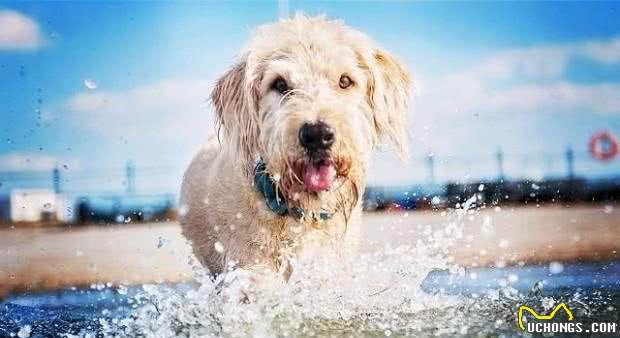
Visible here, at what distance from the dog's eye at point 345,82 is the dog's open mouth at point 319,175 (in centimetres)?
61

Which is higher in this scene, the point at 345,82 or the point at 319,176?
the point at 345,82

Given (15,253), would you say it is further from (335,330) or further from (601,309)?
(601,309)

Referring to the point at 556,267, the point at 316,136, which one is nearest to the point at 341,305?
the point at 316,136

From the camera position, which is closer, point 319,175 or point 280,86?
point 319,175

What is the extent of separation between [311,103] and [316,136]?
0.80 feet

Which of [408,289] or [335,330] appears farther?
[408,289]

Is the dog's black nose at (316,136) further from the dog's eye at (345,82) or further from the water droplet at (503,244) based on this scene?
the water droplet at (503,244)

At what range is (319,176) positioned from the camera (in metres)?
4.66

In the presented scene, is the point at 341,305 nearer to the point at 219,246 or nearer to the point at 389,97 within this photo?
the point at 219,246

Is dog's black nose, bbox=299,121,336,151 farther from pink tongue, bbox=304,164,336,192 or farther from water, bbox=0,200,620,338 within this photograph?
water, bbox=0,200,620,338

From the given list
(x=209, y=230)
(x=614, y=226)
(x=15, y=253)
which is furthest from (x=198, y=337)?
(x=614, y=226)

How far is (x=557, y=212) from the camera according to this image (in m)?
12.7

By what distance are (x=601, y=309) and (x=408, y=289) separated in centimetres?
129

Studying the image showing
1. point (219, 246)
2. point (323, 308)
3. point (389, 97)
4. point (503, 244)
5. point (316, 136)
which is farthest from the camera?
point (503, 244)
